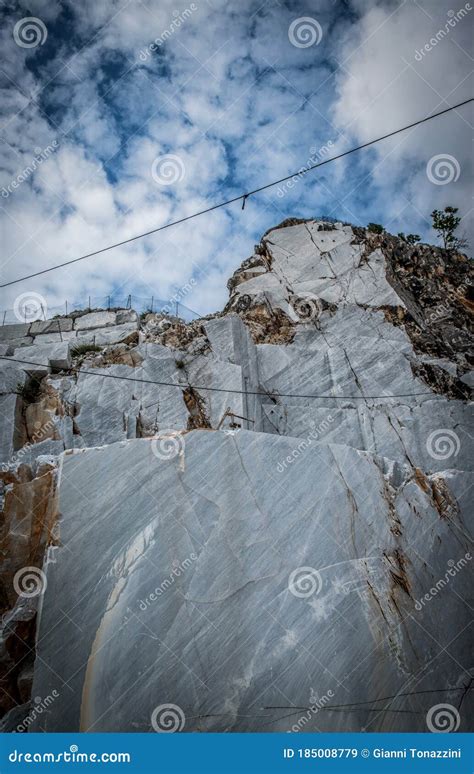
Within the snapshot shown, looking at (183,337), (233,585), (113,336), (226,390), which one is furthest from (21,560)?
(113,336)

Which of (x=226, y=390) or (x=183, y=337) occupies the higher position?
(x=183, y=337)

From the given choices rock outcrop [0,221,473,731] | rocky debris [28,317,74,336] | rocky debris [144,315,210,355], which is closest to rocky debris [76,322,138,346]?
rocky debris [144,315,210,355]

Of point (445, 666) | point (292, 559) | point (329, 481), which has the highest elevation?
point (329, 481)

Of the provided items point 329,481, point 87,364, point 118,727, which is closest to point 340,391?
point 329,481

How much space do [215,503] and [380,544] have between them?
3.06 meters

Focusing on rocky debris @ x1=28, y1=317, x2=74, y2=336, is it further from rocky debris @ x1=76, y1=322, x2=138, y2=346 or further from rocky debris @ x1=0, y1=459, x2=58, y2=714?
rocky debris @ x1=0, y1=459, x2=58, y2=714

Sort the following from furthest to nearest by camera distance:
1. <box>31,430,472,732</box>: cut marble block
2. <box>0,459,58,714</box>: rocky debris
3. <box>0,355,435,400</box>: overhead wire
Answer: <box>0,355,435,400</box>: overhead wire → <box>0,459,58,714</box>: rocky debris → <box>31,430,472,732</box>: cut marble block

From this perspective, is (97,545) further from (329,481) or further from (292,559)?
(329,481)

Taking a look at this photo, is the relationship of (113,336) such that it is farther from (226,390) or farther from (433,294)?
(433,294)

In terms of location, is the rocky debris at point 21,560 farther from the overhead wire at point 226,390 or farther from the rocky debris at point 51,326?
the rocky debris at point 51,326

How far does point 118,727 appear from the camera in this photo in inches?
257

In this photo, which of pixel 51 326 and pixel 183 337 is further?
pixel 51 326

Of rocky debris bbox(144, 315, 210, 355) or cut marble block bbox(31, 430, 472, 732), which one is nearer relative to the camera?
cut marble block bbox(31, 430, 472, 732)

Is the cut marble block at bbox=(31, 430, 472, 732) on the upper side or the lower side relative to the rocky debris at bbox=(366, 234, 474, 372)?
lower
